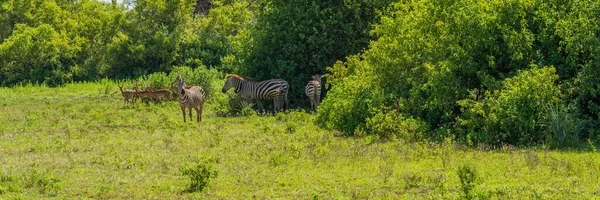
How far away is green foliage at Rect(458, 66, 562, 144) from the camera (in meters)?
14.5

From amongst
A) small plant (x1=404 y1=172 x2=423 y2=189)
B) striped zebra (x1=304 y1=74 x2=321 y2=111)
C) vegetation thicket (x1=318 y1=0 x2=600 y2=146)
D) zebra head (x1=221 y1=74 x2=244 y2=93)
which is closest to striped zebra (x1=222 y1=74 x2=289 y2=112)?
zebra head (x1=221 y1=74 x2=244 y2=93)

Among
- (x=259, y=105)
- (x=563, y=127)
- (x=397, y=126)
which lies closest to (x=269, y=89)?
(x=259, y=105)

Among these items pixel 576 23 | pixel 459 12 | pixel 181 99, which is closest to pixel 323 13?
pixel 181 99

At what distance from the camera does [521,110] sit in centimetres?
1461

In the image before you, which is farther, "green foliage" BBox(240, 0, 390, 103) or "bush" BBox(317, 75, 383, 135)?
"green foliage" BBox(240, 0, 390, 103)

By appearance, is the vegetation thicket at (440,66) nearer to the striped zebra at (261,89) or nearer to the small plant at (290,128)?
the striped zebra at (261,89)

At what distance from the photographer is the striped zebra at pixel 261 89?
71.5ft

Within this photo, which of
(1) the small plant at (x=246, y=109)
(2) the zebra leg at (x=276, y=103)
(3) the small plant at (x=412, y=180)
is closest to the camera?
(3) the small plant at (x=412, y=180)

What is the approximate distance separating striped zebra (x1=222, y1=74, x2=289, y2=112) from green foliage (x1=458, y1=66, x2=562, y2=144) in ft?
25.4

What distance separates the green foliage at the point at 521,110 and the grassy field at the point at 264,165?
63 cm

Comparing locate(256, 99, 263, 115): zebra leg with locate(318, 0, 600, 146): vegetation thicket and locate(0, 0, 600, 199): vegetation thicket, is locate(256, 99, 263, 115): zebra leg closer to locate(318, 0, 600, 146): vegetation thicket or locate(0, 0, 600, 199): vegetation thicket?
locate(0, 0, 600, 199): vegetation thicket

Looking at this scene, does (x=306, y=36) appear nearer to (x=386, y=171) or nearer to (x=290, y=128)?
(x=290, y=128)

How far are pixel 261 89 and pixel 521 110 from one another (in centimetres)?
853

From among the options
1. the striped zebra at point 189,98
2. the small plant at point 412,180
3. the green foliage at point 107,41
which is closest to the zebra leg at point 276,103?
the striped zebra at point 189,98
